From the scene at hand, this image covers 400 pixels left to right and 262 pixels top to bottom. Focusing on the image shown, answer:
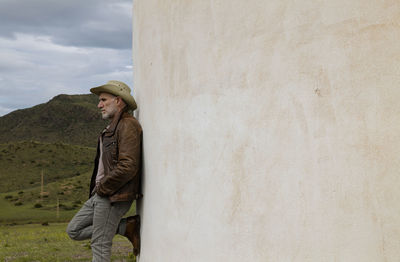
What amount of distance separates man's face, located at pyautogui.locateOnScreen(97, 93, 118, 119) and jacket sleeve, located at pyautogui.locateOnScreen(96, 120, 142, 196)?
12.1 inches

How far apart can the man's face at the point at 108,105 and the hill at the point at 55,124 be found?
74.7m

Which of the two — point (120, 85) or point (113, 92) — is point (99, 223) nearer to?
point (113, 92)

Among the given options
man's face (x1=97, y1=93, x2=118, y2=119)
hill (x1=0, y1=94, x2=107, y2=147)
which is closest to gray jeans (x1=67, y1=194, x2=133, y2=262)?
man's face (x1=97, y1=93, x2=118, y2=119)

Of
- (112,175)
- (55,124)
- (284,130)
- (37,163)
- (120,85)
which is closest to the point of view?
(284,130)

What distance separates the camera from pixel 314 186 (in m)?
2.92

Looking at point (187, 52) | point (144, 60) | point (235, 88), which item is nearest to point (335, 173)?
point (235, 88)

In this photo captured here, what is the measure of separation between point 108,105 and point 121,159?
0.77 metres

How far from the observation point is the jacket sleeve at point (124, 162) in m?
5.10

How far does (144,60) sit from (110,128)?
2.75ft

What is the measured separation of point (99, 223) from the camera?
210 inches

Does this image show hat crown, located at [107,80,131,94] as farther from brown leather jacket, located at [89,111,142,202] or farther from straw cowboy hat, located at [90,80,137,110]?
brown leather jacket, located at [89,111,142,202]

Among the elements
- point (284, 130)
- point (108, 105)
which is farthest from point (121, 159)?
point (284, 130)

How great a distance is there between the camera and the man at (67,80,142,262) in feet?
17.0

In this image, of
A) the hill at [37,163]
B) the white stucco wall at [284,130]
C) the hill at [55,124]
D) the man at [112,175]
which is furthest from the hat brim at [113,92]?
the hill at [55,124]
